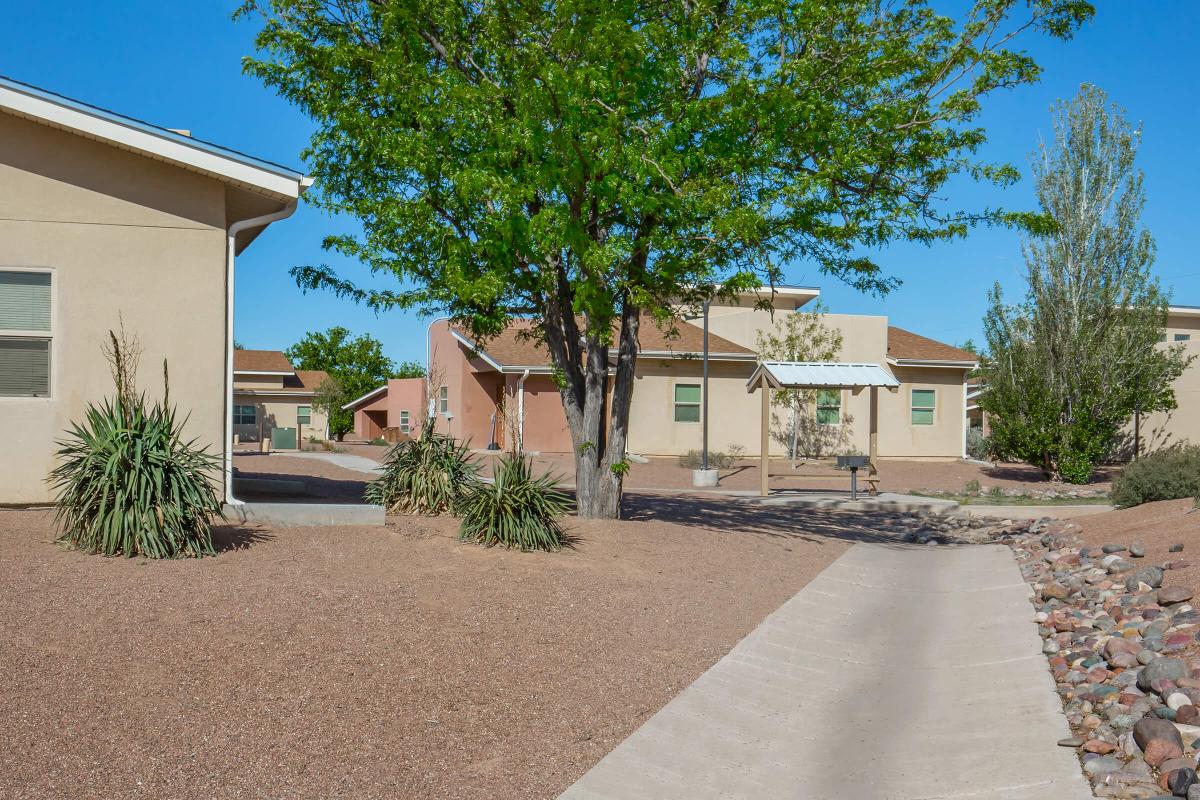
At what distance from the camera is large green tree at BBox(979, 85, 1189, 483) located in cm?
2352

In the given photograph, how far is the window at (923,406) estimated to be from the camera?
32.6 m

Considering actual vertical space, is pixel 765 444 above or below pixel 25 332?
below

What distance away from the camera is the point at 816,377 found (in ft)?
70.1

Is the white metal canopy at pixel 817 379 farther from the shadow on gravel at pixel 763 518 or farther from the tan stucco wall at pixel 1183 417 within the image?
the tan stucco wall at pixel 1183 417

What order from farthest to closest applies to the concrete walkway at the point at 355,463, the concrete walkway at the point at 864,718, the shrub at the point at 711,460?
the shrub at the point at 711,460 → the concrete walkway at the point at 355,463 → the concrete walkway at the point at 864,718

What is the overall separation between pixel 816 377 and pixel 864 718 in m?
15.6

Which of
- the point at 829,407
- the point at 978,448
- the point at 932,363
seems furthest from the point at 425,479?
the point at 978,448

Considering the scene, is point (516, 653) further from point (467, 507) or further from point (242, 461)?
point (242, 461)

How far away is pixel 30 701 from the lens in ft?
16.7

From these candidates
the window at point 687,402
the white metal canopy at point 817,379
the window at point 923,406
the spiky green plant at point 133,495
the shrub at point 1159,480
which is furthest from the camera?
the window at point 923,406

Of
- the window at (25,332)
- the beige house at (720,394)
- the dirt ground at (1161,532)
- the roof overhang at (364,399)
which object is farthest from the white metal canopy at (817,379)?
the roof overhang at (364,399)

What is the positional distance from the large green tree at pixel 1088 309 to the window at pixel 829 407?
775 centimetres

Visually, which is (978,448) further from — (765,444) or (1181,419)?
(765,444)

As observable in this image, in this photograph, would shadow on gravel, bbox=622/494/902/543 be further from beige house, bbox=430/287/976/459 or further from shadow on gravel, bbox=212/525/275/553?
beige house, bbox=430/287/976/459
